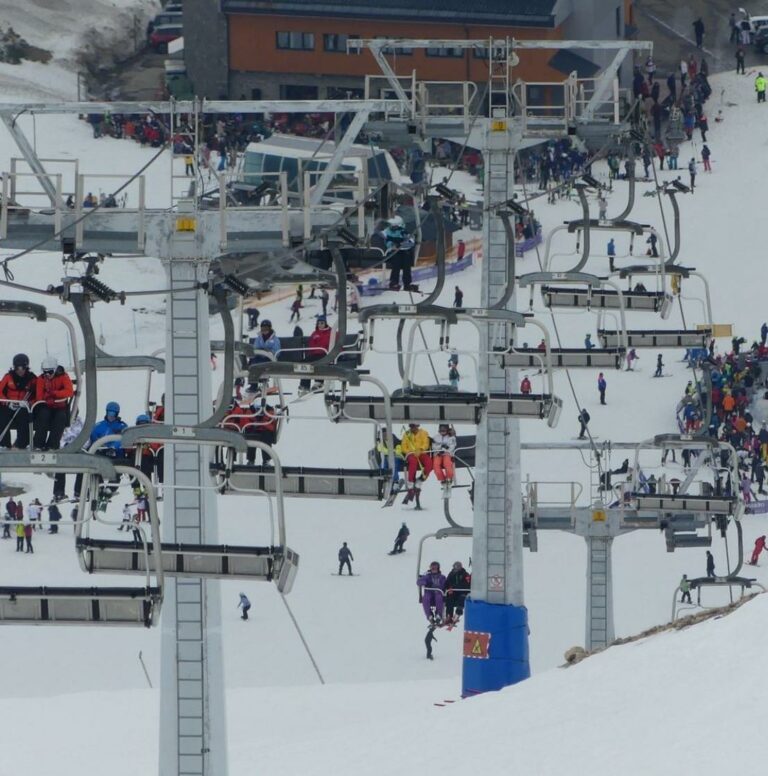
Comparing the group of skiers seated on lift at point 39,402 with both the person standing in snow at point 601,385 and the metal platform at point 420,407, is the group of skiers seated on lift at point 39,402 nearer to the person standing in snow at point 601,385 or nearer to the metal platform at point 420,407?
the metal platform at point 420,407

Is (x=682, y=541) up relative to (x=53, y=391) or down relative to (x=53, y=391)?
down

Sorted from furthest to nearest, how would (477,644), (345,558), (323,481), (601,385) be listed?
(601,385) < (345,558) < (477,644) < (323,481)

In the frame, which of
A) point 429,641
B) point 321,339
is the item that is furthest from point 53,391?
point 429,641

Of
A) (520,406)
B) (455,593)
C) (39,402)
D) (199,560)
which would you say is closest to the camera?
(199,560)

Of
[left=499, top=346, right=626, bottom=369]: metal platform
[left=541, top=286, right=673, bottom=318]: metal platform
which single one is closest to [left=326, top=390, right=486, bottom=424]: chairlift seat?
[left=499, top=346, right=626, bottom=369]: metal platform

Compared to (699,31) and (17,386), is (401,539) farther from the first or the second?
(699,31)

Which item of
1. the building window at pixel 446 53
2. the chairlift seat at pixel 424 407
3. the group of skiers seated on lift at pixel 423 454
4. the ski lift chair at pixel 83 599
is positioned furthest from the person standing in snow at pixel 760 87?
the ski lift chair at pixel 83 599

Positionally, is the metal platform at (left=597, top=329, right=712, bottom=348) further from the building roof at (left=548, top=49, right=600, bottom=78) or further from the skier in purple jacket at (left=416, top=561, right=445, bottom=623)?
the building roof at (left=548, top=49, right=600, bottom=78)
